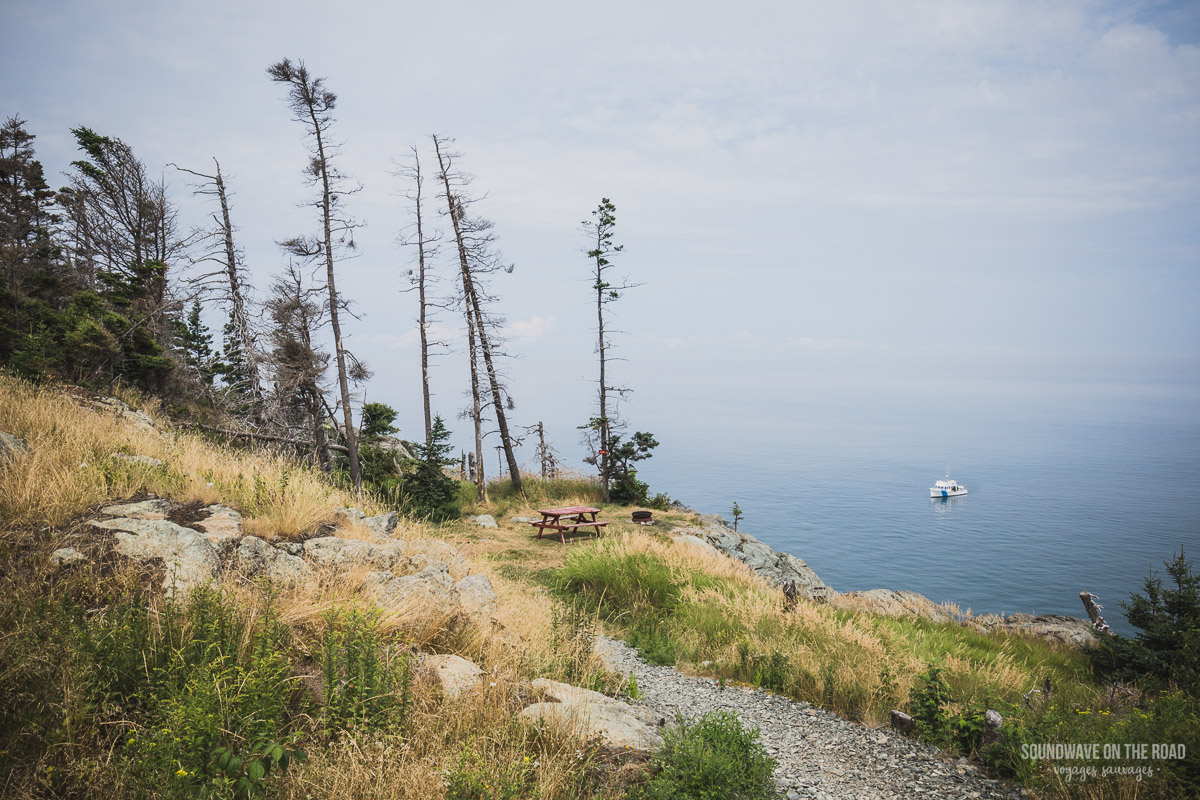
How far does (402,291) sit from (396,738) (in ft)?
56.5

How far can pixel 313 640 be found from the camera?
4.18 meters

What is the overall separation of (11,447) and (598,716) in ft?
22.6

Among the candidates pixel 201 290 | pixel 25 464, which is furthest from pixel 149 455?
pixel 201 290

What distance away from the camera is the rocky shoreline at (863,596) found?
12742 millimetres

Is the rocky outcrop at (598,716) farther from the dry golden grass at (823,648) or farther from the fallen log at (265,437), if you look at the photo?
the fallen log at (265,437)

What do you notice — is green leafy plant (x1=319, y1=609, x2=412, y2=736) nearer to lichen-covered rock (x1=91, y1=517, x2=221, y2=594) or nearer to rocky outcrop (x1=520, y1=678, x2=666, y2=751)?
rocky outcrop (x1=520, y1=678, x2=666, y2=751)

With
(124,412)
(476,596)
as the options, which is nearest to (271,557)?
(476,596)

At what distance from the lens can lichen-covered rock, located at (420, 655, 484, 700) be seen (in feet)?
12.8

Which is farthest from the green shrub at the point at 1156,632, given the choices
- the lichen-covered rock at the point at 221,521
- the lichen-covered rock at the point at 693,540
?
the lichen-covered rock at the point at 221,521

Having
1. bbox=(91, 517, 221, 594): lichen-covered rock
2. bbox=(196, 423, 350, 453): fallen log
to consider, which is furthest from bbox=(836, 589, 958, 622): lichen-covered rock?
bbox=(196, 423, 350, 453): fallen log

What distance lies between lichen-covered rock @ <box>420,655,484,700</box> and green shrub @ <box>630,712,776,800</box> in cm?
143

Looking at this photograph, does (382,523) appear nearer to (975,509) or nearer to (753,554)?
(753,554)

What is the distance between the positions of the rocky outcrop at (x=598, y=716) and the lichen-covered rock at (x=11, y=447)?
601 centimetres

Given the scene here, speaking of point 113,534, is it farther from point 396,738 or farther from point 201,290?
point 201,290
